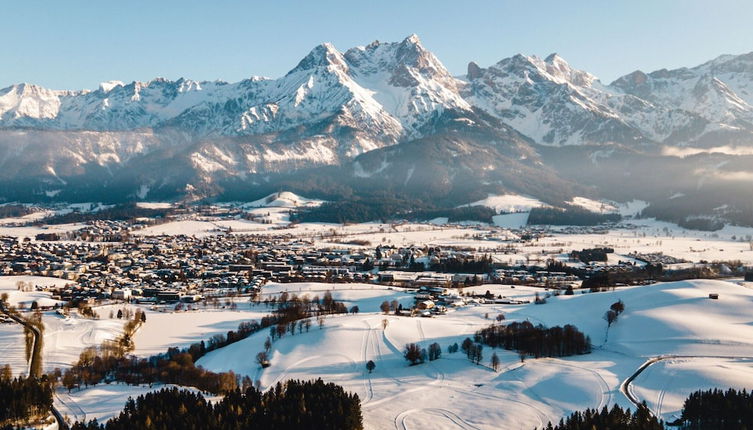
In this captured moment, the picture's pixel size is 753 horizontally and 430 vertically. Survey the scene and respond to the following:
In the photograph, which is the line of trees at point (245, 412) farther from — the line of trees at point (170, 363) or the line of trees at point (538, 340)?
the line of trees at point (538, 340)

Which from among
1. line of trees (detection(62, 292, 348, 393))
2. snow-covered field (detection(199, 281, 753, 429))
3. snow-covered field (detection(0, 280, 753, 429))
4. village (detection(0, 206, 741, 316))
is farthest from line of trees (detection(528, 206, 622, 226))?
line of trees (detection(62, 292, 348, 393))

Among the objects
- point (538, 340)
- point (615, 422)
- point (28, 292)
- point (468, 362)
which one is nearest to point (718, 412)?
point (615, 422)

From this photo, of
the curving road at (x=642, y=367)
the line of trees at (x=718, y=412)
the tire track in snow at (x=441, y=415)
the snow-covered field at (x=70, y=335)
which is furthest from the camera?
the snow-covered field at (x=70, y=335)

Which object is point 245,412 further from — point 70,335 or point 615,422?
point 70,335

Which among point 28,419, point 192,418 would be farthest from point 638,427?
point 28,419

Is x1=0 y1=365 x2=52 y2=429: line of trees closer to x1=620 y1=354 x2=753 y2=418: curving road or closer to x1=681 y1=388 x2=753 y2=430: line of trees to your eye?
x1=620 y1=354 x2=753 y2=418: curving road

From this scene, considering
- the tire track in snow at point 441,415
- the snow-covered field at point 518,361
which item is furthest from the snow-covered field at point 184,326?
the tire track in snow at point 441,415
